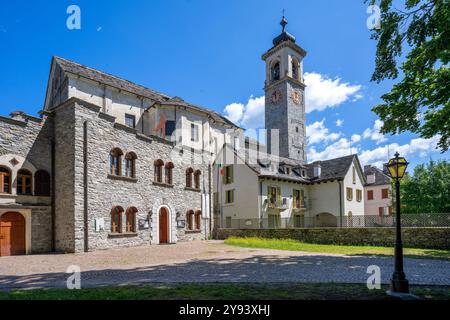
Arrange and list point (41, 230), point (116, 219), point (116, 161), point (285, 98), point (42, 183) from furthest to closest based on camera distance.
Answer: point (285, 98), point (116, 161), point (116, 219), point (42, 183), point (41, 230)

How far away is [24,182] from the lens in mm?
18266

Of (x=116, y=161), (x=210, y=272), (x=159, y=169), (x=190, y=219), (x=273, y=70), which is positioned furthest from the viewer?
(x=273, y=70)

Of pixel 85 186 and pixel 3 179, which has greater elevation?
pixel 3 179

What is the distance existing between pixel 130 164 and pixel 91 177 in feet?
12.0

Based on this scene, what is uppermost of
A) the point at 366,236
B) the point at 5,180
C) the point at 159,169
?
the point at 159,169

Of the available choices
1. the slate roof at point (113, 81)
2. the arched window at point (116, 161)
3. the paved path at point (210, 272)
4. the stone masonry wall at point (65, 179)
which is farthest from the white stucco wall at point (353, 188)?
the stone masonry wall at point (65, 179)

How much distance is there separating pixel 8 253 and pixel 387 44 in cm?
2116

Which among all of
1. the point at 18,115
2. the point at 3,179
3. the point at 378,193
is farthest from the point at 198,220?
the point at 378,193

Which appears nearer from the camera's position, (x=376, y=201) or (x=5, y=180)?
(x=5, y=180)

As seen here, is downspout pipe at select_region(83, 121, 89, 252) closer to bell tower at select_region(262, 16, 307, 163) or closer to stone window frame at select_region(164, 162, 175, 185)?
stone window frame at select_region(164, 162, 175, 185)

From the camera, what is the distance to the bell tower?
157ft

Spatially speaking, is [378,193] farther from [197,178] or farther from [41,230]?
[41,230]

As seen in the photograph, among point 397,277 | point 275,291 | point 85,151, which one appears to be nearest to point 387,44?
point 397,277

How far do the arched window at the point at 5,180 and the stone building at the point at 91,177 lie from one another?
0.05 meters
